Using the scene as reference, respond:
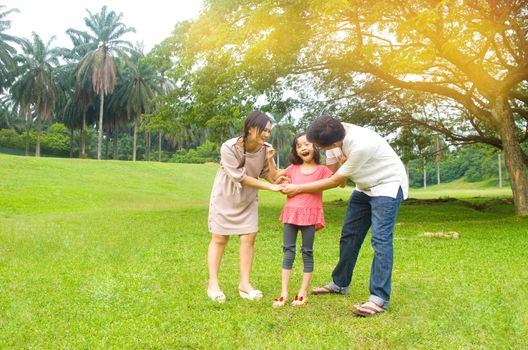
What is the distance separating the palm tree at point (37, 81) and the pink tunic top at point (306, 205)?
161 ft

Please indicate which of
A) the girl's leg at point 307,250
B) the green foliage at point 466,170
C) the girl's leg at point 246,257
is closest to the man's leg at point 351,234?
the girl's leg at point 307,250

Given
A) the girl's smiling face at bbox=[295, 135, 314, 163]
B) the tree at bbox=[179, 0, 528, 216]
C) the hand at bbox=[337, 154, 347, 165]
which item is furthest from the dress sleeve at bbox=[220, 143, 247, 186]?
the tree at bbox=[179, 0, 528, 216]

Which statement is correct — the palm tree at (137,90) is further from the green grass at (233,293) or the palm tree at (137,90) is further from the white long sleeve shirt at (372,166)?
the white long sleeve shirt at (372,166)

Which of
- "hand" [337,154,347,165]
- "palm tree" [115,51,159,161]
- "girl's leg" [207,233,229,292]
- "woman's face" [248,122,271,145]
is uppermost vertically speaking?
"palm tree" [115,51,159,161]

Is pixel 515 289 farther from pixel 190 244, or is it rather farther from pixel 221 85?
pixel 221 85

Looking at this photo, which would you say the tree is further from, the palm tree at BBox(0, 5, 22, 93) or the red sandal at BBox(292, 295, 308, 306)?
the palm tree at BBox(0, 5, 22, 93)

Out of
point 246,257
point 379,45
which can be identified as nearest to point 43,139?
point 379,45

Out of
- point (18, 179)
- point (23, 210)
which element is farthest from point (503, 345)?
point (18, 179)

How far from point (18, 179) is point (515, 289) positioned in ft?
99.1

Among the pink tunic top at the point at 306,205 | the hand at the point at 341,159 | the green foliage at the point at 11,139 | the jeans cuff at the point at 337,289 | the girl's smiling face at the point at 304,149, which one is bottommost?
the jeans cuff at the point at 337,289

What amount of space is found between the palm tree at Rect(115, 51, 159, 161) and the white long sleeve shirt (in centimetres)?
4811

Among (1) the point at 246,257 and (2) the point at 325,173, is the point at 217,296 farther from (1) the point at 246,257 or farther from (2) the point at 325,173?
(2) the point at 325,173

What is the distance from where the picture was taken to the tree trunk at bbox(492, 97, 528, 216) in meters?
15.2

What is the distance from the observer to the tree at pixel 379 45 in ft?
41.6
